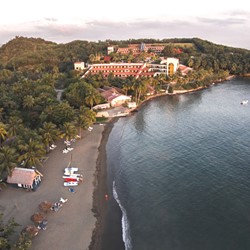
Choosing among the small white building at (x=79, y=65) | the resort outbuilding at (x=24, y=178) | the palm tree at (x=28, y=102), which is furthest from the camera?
the small white building at (x=79, y=65)

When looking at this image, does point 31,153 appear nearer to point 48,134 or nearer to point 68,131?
point 48,134

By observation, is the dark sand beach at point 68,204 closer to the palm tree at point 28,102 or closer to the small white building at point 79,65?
the palm tree at point 28,102

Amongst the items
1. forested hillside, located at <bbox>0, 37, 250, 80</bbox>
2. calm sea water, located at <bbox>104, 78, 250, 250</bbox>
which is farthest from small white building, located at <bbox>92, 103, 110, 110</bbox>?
forested hillside, located at <bbox>0, 37, 250, 80</bbox>

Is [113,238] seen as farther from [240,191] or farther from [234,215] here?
[240,191]

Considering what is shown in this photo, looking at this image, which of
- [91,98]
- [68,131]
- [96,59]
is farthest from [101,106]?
[96,59]

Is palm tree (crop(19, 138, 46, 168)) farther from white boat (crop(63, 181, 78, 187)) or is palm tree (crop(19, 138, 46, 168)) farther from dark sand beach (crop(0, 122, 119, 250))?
white boat (crop(63, 181, 78, 187))

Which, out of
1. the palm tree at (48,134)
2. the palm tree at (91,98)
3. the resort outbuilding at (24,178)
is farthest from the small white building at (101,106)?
the resort outbuilding at (24,178)
